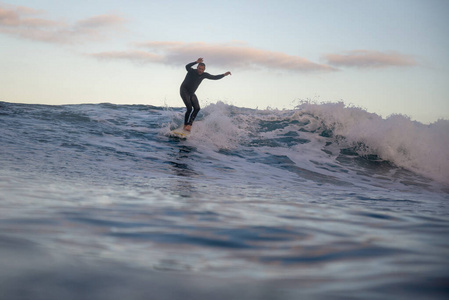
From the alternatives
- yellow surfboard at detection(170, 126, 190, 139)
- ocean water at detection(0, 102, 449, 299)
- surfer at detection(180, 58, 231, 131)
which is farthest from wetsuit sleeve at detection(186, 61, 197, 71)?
ocean water at detection(0, 102, 449, 299)

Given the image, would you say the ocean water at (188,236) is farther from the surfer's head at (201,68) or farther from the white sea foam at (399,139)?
the surfer's head at (201,68)

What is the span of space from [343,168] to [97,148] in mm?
6016

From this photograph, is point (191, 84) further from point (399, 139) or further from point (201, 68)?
point (399, 139)

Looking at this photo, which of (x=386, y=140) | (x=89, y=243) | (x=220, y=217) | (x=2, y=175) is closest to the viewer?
(x=89, y=243)

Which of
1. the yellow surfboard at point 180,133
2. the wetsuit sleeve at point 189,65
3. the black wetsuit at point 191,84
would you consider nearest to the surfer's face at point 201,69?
the black wetsuit at point 191,84

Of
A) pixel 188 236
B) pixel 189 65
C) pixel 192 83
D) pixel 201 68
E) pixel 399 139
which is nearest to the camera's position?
pixel 188 236

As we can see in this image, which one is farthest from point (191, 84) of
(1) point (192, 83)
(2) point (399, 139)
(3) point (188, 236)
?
(3) point (188, 236)

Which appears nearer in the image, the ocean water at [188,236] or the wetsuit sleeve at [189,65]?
the ocean water at [188,236]

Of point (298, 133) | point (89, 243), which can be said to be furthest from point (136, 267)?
point (298, 133)

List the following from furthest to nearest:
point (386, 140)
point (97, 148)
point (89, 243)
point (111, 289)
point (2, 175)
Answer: point (386, 140), point (97, 148), point (2, 175), point (89, 243), point (111, 289)

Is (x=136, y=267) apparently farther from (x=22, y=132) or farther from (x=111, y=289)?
(x=22, y=132)

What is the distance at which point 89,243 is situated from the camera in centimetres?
199

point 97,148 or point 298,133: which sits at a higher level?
point 298,133

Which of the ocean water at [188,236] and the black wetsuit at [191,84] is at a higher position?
the black wetsuit at [191,84]
